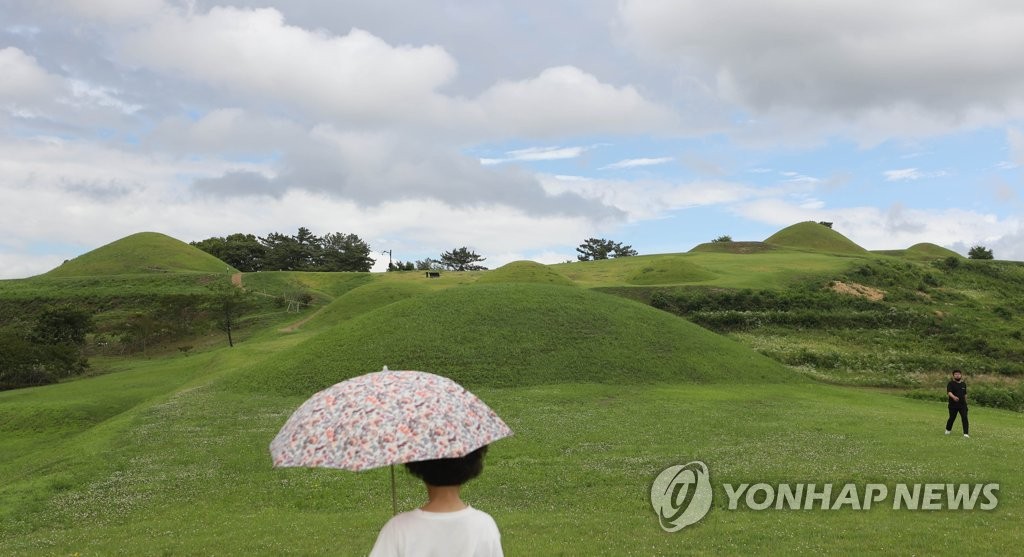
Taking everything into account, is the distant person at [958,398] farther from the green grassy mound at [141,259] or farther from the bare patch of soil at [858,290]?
the green grassy mound at [141,259]

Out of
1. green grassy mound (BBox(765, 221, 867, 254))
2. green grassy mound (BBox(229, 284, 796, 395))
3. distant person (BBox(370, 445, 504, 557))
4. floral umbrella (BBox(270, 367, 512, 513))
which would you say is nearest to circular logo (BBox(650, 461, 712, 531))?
floral umbrella (BBox(270, 367, 512, 513))

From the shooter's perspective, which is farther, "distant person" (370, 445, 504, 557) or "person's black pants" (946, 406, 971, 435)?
"person's black pants" (946, 406, 971, 435)

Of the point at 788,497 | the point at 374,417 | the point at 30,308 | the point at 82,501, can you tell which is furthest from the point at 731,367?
the point at 30,308

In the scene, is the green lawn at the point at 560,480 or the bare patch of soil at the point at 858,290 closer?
the green lawn at the point at 560,480

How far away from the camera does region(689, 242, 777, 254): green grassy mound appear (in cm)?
12036

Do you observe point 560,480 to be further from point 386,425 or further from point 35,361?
point 35,361

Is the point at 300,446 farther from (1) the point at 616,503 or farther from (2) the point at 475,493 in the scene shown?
(2) the point at 475,493

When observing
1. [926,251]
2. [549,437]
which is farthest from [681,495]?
[926,251]

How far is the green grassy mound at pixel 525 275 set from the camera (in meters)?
69.3

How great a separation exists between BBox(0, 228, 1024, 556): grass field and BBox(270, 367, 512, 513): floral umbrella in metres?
7.44

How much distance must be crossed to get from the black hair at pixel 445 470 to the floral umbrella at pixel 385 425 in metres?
0.11

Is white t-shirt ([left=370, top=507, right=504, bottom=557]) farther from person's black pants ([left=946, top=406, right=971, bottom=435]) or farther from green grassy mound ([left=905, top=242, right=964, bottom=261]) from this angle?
green grassy mound ([left=905, top=242, right=964, bottom=261])

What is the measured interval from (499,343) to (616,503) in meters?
27.2

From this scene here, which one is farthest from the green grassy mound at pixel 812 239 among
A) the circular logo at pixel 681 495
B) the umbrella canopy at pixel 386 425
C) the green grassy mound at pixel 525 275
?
the umbrella canopy at pixel 386 425
